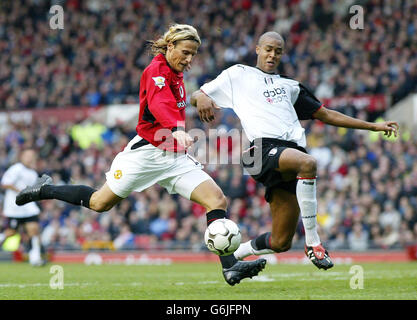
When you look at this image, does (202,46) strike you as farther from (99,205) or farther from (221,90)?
(99,205)

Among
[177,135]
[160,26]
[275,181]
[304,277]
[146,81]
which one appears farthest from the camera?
[160,26]

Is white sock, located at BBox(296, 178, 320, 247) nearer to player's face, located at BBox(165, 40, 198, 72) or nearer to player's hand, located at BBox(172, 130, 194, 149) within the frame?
player's hand, located at BBox(172, 130, 194, 149)

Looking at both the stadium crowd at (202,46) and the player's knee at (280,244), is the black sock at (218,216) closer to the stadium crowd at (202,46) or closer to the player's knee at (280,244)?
the player's knee at (280,244)

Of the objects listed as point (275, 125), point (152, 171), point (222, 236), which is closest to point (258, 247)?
point (222, 236)

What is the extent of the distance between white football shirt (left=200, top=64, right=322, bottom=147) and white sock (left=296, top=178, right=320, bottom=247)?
0.60m

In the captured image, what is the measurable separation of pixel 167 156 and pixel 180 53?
977 millimetres

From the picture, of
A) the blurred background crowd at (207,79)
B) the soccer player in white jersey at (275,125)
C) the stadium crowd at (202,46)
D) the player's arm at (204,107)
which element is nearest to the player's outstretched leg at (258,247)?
the soccer player in white jersey at (275,125)

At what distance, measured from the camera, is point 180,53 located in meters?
6.75

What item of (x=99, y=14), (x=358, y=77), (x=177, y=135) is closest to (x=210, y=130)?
(x=358, y=77)

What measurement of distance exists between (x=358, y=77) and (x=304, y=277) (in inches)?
365

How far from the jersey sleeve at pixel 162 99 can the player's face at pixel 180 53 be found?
111 millimetres

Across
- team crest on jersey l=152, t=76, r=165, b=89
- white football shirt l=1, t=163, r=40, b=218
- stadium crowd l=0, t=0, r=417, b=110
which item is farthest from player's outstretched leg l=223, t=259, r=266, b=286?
stadium crowd l=0, t=0, r=417, b=110

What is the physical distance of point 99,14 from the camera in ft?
74.7
